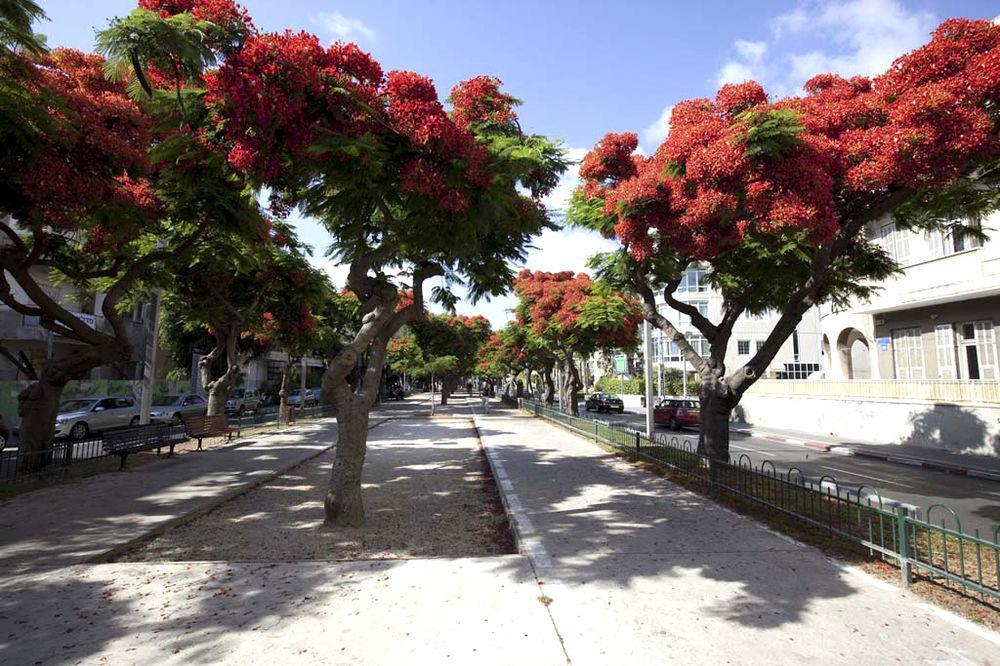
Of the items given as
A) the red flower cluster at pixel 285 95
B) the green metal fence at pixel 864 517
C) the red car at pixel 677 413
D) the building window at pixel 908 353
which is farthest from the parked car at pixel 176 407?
the building window at pixel 908 353

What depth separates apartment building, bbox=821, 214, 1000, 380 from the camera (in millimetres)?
17406

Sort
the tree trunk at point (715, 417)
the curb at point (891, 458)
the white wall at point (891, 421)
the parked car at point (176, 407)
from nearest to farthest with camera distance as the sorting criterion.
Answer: the tree trunk at point (715, 417), the curb at point (891, 458), the white wall at point (891, 421), the parked car at point (176, 407)

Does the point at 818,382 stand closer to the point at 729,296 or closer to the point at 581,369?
the point at 729,296

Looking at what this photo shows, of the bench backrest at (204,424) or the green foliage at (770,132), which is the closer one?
the green foliage at (770,132)

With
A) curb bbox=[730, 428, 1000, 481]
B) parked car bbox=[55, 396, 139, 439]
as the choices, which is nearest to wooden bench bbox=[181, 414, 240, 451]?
parked car bbox=[55, 396, 139, 439]

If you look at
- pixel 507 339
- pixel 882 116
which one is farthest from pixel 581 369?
pixel 882 116

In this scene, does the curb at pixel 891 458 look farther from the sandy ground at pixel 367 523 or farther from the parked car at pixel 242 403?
the parked car at pixel 242 403

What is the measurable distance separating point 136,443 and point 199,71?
31.0 ft

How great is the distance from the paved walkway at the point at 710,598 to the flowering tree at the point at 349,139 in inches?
123

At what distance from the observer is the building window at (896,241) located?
20.2 m

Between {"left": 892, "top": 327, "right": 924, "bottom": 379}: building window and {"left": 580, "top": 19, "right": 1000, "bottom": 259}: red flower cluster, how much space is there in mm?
17899

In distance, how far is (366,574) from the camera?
4.81 meters

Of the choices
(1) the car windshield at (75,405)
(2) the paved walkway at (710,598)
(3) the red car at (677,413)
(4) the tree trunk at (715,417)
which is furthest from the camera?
(3) the red car at (677,413)

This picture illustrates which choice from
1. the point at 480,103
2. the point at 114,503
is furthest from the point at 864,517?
the point at 114,503
